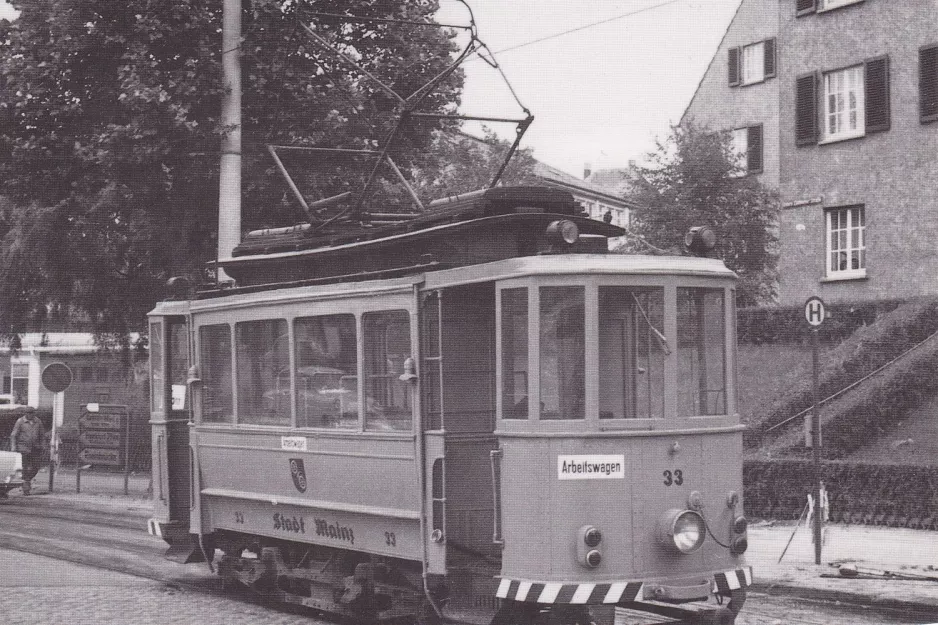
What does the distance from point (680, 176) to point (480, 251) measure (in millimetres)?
20574

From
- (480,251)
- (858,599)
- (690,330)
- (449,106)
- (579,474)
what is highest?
(449,106)

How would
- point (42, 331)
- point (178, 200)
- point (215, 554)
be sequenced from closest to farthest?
point (215, 554) → point (178, 200) → point (42, 331)

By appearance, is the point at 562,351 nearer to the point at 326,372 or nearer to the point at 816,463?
the point at 326,372

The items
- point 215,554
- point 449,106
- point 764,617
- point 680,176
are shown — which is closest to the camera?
point 764,617

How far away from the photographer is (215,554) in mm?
13445

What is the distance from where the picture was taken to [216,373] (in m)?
12.0

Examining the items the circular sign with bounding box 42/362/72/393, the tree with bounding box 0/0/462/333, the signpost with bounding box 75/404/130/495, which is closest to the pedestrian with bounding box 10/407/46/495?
the signpost with bounding box 75/404/130/495

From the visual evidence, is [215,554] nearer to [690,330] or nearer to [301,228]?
[301,228]

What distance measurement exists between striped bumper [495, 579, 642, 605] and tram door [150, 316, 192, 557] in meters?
5.45

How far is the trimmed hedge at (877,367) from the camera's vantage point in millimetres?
19641

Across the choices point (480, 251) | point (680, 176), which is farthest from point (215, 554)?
point (680, 176)

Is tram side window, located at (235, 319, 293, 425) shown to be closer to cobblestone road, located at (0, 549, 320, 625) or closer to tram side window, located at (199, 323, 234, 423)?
tram side window, located at (199, 323, 234, 423)

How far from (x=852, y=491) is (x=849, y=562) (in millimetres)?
3246

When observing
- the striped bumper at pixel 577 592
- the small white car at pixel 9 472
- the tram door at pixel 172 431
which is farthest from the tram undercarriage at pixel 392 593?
the small white car at pixel 9 472
